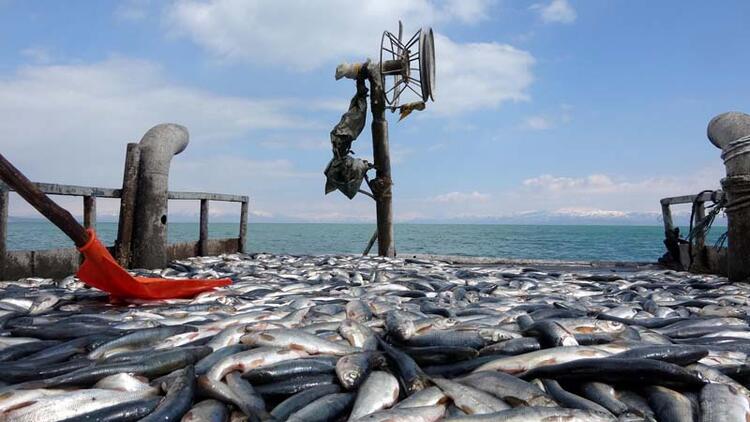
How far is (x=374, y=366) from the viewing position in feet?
10.5

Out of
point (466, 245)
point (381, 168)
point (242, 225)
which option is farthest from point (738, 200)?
point (466, 245)

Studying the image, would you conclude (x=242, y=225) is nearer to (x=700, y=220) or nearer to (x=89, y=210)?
(x=89, y=210)

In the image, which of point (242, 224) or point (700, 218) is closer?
point (700, 218)

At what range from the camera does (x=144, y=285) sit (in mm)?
6160

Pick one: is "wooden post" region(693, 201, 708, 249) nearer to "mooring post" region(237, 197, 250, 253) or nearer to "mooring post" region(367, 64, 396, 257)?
"mooring post" region(367, 64, 396, 257)

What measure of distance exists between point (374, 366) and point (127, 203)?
8442 mm

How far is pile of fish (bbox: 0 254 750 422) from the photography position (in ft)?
8.76

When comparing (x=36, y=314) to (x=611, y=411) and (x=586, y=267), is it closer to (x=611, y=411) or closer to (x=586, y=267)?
(x=611, y=411)

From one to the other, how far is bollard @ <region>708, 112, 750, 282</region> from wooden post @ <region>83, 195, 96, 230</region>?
1103cm

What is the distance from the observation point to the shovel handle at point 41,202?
5188 millimetres

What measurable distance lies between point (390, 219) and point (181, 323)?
974 centimetres

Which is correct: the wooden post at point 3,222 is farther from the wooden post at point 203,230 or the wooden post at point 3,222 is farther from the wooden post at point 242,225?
the wooden post at point 242,225

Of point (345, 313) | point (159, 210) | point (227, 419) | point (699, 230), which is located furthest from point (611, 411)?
→ point (159, 210)

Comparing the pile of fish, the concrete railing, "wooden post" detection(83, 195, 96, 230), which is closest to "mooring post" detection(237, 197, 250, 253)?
the concrete railing
